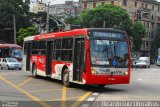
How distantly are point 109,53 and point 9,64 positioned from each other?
29.0 meters

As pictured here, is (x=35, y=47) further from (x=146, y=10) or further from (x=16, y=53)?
(x=146, y=10)

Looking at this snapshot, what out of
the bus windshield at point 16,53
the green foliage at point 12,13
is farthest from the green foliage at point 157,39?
the bus windshield at point 16,53

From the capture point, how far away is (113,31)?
19.7 metres

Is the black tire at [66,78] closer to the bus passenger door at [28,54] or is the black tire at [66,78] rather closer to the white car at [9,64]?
the bus passenger door at [28,54]

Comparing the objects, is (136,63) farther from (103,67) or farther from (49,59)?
(103,67)

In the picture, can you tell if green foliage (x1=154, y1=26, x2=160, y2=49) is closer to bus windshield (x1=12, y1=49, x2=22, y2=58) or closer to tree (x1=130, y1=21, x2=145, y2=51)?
tree (x1=130, y1=21, x2=145, y2=51)

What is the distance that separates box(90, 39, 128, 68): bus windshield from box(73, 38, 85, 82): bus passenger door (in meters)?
0.69

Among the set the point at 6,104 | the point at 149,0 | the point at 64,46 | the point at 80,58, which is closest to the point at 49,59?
the point at 64,46

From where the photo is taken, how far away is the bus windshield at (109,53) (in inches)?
744

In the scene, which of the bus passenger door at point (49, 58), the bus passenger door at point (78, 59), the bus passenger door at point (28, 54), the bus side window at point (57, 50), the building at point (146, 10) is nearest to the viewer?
the bus passenger door at point (78, 59)

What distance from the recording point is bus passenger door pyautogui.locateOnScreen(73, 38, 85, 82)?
1952 centimetres

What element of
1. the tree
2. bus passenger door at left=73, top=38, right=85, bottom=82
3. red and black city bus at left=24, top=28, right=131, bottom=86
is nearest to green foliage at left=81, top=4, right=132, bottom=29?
the tree

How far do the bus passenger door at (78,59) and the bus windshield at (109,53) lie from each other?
69cm

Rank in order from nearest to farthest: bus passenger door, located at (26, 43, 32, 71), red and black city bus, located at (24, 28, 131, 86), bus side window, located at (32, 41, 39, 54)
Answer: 1. red and black city bus, located at (24, 28, 131, 86)
2. bus side window, located at (32, 41, 39, 54)
3. bus passenger door, located at (26, 43, 32, 71)
